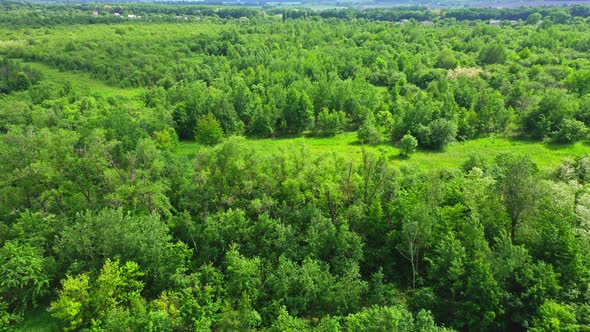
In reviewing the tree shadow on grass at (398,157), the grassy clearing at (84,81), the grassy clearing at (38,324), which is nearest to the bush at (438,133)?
the tree shadow on grass at (398,157)

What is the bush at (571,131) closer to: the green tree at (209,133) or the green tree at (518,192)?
the green tree at (518,192)

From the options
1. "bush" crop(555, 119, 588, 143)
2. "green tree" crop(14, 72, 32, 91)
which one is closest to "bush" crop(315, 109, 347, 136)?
"bush" crop(555, 119, 588, 143)

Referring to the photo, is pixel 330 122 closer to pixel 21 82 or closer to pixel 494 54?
pixel 494 54

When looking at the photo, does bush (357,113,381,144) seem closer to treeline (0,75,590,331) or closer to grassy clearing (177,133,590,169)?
grassy clearing (177,133,590,169)

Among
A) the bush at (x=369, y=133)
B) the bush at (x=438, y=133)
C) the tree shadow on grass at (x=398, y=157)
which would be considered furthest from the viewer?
the bush at (x=369, y=133)

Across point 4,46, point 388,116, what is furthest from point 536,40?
point 4,46

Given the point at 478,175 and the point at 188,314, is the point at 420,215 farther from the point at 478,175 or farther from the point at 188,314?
the point at 188,314

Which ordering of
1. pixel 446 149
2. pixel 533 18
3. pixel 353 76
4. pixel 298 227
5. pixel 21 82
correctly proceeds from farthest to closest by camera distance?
pixel 533 18
pixel 353 76
pixel 21 82
pixel 446 149
pixel 298 227

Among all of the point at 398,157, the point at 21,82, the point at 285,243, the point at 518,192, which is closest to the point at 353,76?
the point at 398,157
